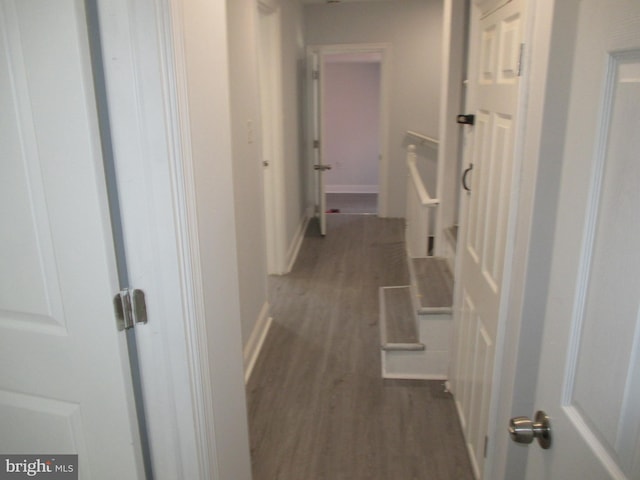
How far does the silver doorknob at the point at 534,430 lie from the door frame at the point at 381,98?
5.00 metres

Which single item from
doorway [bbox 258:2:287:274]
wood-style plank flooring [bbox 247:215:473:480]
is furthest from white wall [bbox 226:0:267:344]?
doorway [bbox 258:2:287:274]

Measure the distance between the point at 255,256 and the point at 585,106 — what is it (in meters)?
2.60

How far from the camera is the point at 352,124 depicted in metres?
7.97

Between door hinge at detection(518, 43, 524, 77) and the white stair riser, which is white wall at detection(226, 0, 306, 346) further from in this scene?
door hinge at detection(518, 43, 524, 77)

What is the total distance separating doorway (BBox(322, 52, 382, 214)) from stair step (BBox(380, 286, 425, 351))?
4.16m

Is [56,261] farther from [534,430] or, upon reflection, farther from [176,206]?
[534,430]

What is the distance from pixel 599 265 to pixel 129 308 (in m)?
0.97

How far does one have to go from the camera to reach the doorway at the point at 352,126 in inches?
304

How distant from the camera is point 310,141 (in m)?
6.07

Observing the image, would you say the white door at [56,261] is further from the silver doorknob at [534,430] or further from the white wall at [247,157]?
the white wall at [247,157]

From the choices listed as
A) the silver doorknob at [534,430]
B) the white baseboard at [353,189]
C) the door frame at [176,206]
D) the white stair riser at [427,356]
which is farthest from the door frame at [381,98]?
the silver doorknob at [534,430]

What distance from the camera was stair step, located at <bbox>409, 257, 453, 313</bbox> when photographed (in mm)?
2670

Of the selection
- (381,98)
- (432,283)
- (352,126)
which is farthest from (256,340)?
(352,126)

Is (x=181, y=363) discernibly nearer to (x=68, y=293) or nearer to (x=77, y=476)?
(x=68, y=293)
